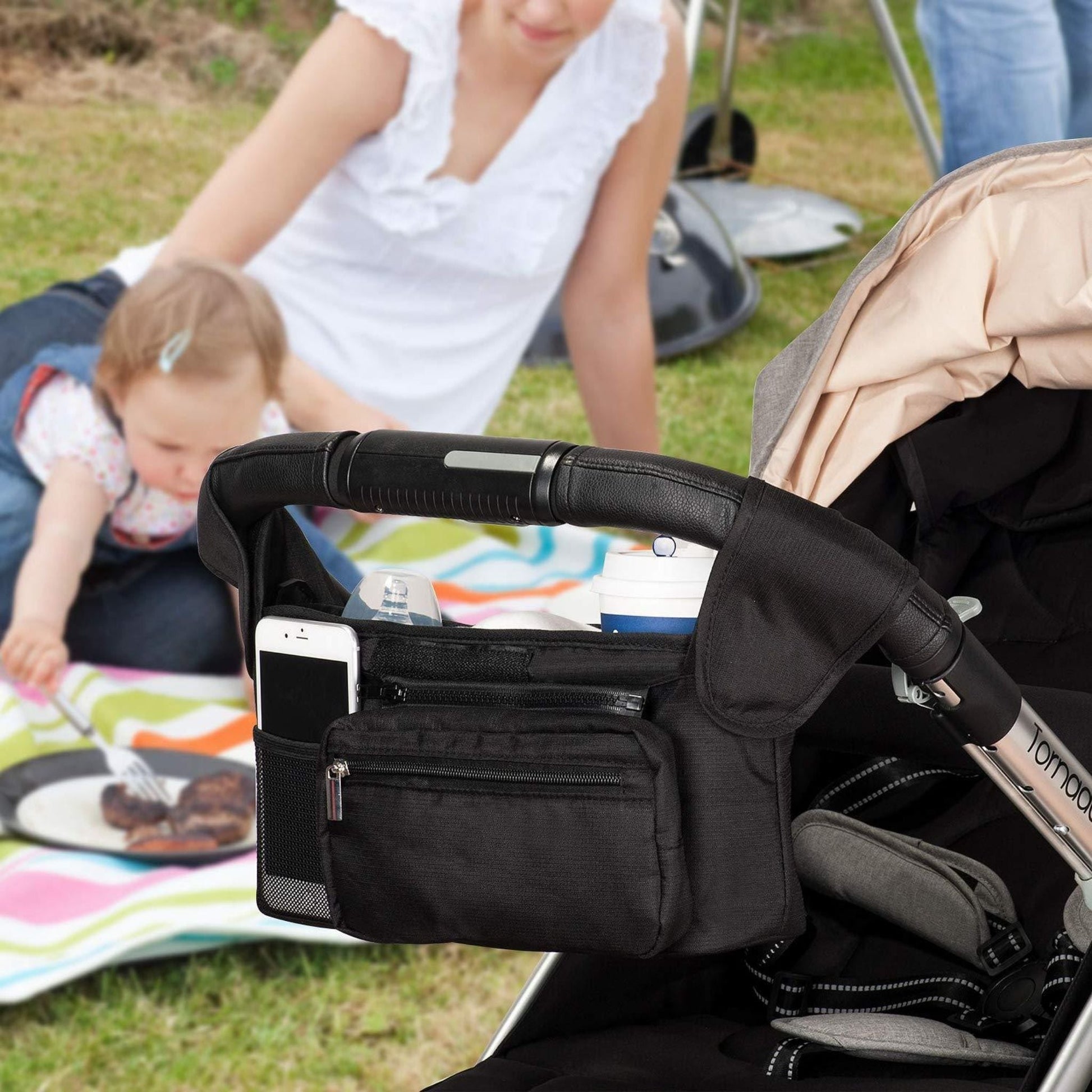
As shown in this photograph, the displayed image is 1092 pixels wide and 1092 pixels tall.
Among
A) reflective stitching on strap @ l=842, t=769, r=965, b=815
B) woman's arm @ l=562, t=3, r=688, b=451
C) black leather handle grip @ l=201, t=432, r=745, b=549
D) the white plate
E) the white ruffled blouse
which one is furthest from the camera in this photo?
woman's arm @ l=562, t=3, r=688, b=451

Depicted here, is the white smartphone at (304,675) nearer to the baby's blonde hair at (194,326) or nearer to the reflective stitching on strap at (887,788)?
the reflective stitching on strap at (887,788)

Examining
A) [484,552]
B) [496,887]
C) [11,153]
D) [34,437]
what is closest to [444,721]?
[496,887]

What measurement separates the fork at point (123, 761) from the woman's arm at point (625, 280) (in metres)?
1.14

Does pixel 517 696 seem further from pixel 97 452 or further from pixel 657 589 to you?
pixel 97 452

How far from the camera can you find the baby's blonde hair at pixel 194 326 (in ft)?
7.07

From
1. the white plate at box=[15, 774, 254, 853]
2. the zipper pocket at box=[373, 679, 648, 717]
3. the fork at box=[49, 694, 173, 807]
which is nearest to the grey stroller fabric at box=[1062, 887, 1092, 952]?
the zipper pocket at box=[373, 679, 648, 717]

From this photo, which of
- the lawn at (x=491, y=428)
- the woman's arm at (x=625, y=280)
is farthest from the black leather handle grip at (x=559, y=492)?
the woman's arm at (x=625, y=280)

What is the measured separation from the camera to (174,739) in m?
2.21

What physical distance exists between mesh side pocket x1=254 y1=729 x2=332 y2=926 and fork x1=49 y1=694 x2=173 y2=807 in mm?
1179

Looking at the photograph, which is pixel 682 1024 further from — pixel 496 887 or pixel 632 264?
pixel 632 264

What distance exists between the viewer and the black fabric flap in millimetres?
698

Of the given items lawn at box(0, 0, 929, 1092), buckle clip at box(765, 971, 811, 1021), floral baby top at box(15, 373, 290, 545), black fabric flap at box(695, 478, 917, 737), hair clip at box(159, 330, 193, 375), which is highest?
black fabric flap at box(695, 478, 917, 737)

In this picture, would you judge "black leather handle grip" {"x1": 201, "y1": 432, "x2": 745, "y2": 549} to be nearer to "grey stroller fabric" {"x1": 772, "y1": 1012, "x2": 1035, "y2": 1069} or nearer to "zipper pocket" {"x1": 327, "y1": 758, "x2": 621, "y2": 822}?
"zipper pocket" {"x1": 327, "y1": 758, "x2": 621, "y2": 822}

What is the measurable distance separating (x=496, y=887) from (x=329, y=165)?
1.85 metres
